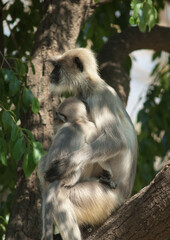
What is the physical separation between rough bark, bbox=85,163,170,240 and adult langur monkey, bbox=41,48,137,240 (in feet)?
1.21

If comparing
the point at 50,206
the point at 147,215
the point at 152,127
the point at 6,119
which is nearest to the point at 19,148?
the point at 6,119

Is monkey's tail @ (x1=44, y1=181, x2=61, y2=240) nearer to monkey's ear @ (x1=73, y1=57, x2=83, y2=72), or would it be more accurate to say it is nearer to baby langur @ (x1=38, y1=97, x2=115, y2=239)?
baby langur @ (x1=38, y1=97, x2=115, y2=239)

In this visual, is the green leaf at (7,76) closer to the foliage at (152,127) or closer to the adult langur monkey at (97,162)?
the adult langur monkey at (97,162)

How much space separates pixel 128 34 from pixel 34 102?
247 cm

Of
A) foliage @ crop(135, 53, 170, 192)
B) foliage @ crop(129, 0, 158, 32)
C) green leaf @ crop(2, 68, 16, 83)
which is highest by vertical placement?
foliage @ crop(129, 0, 158, 32)

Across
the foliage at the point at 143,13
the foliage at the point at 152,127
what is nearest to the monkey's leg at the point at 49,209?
the foliage at the point at 143,13

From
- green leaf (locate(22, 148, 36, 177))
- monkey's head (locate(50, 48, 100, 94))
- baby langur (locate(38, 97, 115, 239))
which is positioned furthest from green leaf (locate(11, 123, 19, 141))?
monkey's head (locate(50, 48, 100, 94))

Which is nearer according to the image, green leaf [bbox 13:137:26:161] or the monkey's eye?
green leaf [bbox 13:137:26:161]

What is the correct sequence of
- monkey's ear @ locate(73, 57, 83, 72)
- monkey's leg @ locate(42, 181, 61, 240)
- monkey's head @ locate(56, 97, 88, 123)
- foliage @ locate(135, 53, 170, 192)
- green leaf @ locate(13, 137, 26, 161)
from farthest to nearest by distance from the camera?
foliage @ locate(135, 53, 170, 192)
monkey's ear @ locate(73, 57, 83, 72)
monkey's head @ locate(56, 97, 88, 123)
monkey's leg @ locate(42, 181, 61, 240)
green leaf @ locate(13, 137, 26, 161)

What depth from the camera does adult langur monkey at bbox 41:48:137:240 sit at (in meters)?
3.48

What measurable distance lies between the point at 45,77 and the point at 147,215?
2.20 m

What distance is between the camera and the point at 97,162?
151 inches

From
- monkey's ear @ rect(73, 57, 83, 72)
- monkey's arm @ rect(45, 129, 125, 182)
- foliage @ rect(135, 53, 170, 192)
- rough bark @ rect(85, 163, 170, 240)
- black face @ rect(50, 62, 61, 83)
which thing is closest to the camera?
rough bark @ rect(85, 163, 170, 240)

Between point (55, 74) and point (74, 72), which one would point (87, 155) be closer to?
point (74, 72)
